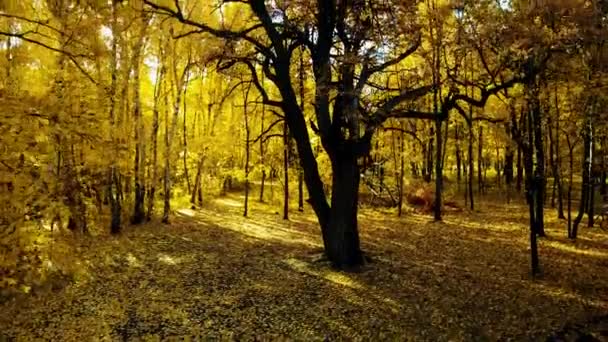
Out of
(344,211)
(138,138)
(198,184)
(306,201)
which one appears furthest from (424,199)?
(138,138)

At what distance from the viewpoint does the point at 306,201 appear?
14008mm

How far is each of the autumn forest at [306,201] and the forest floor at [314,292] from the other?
0.21 feet

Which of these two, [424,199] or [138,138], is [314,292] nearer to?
[138,138]

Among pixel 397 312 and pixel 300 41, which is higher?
pixel 300 41

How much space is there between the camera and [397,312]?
373 inches

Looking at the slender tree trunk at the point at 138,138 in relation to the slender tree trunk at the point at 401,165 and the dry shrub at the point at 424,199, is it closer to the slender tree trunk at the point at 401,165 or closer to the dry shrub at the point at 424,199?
the slender tree trunk at the point at 401,165

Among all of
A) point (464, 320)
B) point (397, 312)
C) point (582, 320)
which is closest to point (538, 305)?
point (582, 320)

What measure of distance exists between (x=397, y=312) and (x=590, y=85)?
8418mm

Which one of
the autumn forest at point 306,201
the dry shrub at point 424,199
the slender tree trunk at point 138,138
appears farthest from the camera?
the dry shrub at point 424,199

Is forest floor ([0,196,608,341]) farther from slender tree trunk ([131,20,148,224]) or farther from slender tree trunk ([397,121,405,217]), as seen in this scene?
slender tree trunk ([397,121,405,217])

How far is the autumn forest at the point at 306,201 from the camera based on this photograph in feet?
21.4

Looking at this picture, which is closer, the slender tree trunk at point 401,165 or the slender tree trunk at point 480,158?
the slender tree trunk at point 401,165

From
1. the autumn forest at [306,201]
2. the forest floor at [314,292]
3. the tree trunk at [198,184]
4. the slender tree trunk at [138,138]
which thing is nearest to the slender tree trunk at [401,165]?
the autumn forest at [306,201]

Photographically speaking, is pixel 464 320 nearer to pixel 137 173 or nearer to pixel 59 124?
pixel 59 124
